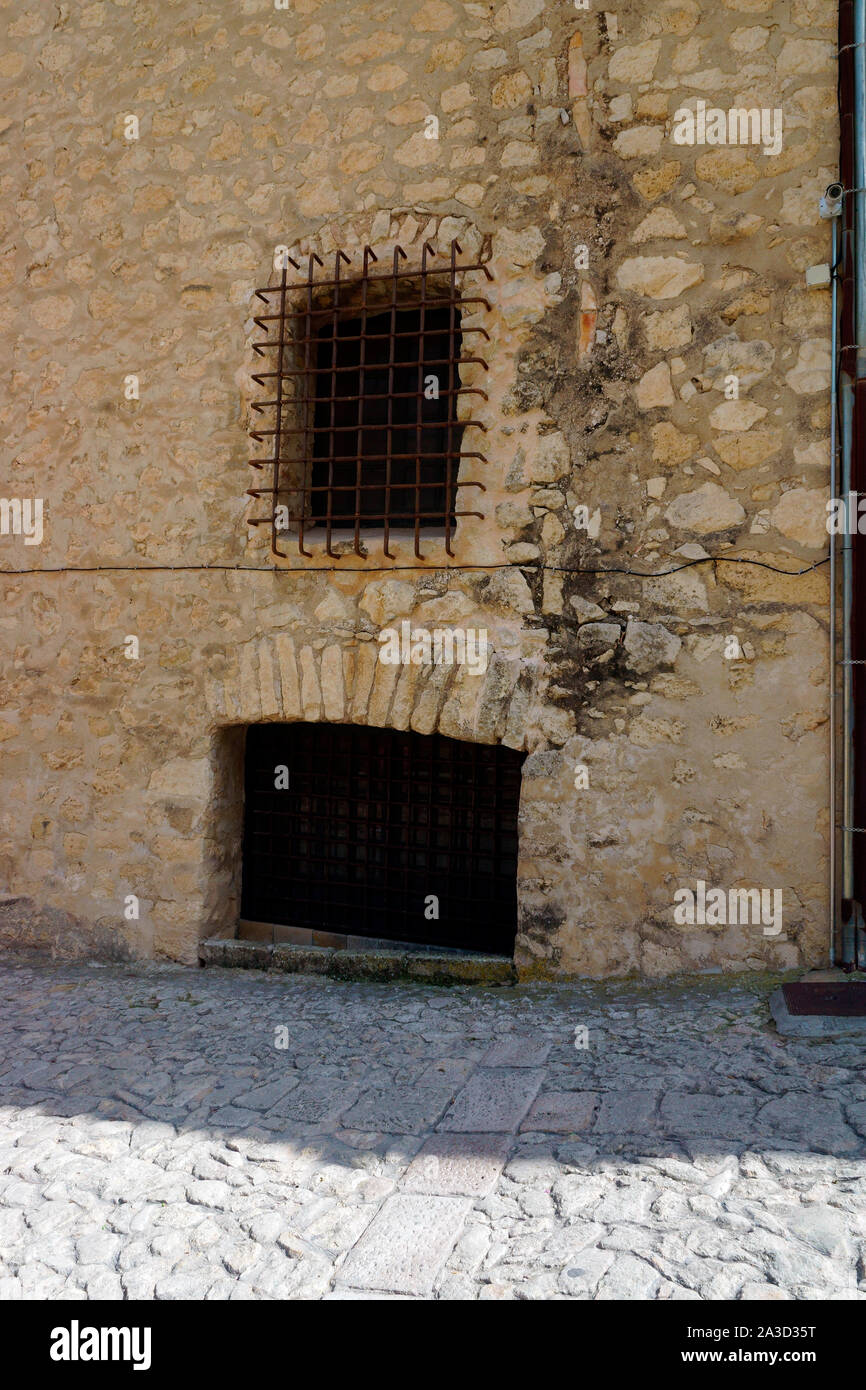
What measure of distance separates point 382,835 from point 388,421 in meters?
1.86

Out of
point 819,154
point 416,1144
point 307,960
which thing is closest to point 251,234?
point 819,154

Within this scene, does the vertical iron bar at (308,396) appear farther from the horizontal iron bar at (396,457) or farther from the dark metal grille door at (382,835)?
the dark metal grille door at (382,835)

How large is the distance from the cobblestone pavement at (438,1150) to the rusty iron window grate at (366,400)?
2001 millimetres

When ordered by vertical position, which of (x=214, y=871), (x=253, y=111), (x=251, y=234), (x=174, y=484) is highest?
(x=253, y=111)

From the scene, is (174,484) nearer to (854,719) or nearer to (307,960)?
(307,960)

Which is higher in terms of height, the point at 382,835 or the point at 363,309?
the point at 363,309

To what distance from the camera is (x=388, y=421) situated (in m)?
4.08

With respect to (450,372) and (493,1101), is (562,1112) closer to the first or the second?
(493,1101)

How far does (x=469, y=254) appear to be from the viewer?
404cm

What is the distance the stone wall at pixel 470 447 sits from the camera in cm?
363

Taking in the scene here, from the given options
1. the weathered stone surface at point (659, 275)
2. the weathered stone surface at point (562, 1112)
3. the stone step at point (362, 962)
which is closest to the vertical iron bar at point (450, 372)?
the weathered stone surface at point (659, 275)

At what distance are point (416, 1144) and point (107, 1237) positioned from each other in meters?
0.79

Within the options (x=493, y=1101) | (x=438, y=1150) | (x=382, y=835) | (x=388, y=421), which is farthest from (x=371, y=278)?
(x=438, y=1150)

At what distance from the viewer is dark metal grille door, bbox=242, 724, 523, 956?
4293 millimetres
